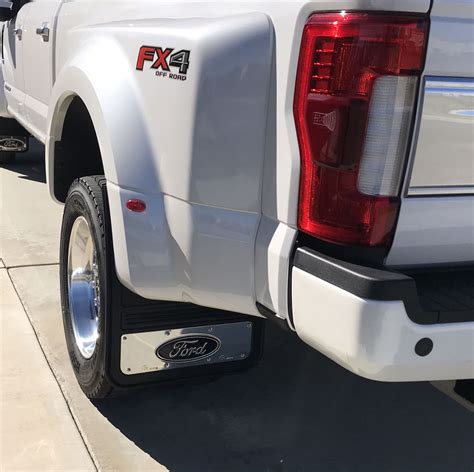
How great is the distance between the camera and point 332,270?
1849 millimetres

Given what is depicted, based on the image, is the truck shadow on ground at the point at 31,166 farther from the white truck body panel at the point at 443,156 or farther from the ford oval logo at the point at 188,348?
the white truck body panel at the point at 443,156

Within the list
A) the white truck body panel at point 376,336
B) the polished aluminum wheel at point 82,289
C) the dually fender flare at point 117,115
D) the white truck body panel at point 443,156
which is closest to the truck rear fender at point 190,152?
the dually fender flare at point 117,115

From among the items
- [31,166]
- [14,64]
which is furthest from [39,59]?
[31,166]

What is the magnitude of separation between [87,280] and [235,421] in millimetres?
895

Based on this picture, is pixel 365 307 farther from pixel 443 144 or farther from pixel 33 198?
pixel 33 198

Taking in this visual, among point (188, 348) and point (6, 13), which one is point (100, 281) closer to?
point (188, 348)

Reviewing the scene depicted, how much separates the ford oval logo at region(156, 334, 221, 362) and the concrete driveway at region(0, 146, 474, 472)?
1.12 ft

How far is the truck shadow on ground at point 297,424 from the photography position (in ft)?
9.05

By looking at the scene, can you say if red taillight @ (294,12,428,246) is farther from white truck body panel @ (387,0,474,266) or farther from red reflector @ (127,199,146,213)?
red reflector @ (127,199,146,213)

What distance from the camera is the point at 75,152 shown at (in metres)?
3.49

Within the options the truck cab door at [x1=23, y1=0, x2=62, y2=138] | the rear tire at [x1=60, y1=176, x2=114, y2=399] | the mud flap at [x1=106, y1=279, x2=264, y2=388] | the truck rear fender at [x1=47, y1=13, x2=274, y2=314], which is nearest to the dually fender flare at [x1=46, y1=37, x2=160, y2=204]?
the truck rear fender at [x1=47, y1=13, x2=274, y2=314]

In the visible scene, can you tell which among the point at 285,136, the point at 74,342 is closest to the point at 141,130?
the point at 285,136

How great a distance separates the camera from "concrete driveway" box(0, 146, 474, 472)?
2719 millimetres

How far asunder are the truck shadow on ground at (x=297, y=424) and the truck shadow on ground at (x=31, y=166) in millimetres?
4122
